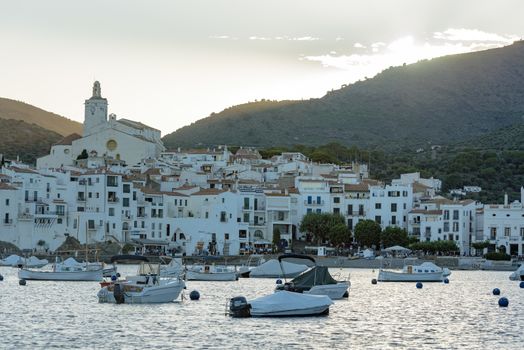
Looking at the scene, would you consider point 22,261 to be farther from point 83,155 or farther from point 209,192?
point 83,155

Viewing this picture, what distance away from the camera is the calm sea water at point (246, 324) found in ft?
117

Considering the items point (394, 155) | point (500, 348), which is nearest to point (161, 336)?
point (500, 348)

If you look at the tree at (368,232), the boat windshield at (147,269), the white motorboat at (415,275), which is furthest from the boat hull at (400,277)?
the boat windshield at (147,269)

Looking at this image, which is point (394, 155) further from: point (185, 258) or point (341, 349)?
point (341, 349)

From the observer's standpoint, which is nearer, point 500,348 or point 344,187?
point 500,348

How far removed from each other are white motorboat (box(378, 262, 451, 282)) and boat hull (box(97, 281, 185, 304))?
84.7 feet

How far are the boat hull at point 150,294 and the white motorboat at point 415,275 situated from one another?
25806 millimetres

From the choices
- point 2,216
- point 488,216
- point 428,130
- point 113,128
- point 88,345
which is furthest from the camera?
point 428,130

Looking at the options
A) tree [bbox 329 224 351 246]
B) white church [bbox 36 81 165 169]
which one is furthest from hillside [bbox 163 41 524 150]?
tree [bbox 329 224 351 246]

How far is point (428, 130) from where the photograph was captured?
7229 inches

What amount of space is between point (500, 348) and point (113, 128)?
92198 mm

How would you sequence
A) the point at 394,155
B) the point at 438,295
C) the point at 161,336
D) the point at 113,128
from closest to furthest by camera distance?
the point at 161,336, the point at 438,295, the point at 113,128, the point at 394,155

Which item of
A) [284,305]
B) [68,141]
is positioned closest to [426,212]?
[68,141]

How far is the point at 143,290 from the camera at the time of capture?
156ft
